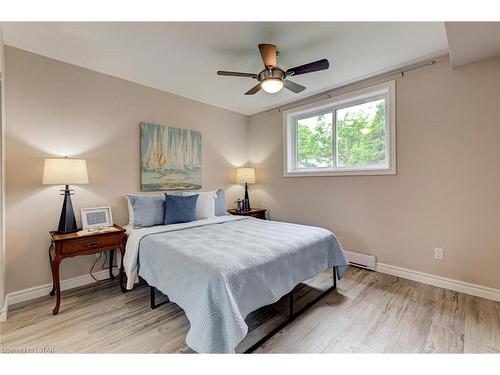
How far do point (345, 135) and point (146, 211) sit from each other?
9.30 ft

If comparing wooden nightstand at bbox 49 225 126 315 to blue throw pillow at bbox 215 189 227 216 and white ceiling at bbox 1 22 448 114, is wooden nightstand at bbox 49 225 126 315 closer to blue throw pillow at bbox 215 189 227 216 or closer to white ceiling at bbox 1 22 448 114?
blue throw pillow at bbox 215 189 227 216

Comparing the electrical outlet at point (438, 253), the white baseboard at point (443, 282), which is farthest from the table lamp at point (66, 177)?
the electrical outlet at point (438, 253)

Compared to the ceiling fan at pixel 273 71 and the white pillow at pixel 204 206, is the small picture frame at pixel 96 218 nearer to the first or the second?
the white pillow at pixel 204 206

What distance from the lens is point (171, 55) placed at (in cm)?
231

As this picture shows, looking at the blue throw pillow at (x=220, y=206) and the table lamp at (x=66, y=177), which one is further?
the blue throw pillow at (x=220, y=206)

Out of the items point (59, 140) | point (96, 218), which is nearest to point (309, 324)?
point (96, 218)

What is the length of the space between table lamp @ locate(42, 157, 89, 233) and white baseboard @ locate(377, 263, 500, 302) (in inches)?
139

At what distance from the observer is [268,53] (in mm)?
1887

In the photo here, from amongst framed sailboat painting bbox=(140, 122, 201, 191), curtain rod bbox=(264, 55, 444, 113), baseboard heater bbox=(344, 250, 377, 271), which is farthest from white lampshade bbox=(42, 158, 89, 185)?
baseboard heater bbox=(344, 250, 377, 271)

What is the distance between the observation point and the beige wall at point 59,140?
7.16ft

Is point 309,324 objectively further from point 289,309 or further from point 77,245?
point 77,245

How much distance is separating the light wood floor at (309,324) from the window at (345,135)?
4.81 feet
